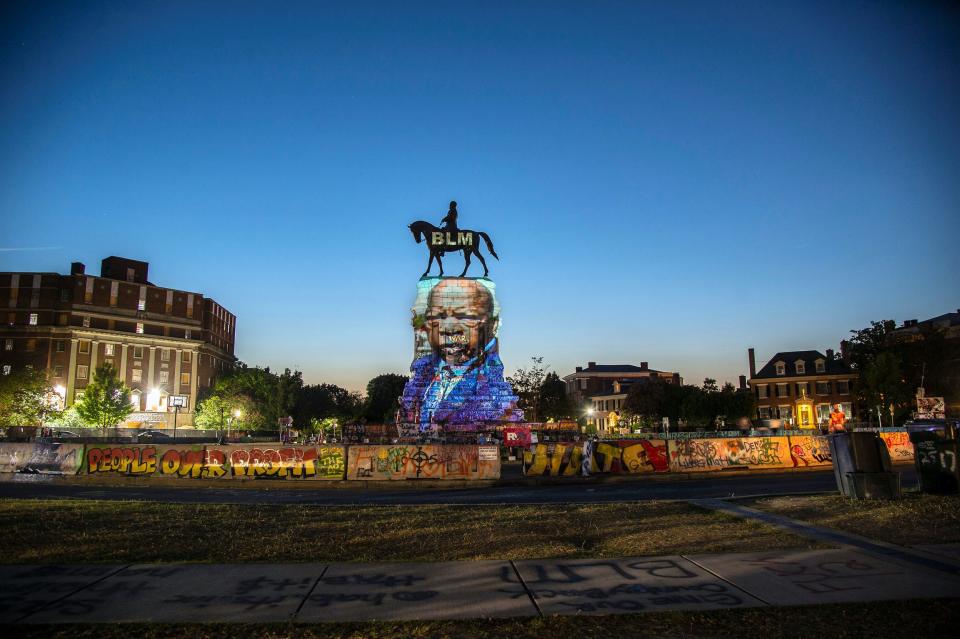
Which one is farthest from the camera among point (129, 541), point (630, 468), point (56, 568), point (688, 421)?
point (688, 421)

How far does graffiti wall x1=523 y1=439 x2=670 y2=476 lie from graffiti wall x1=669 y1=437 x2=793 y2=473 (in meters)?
0.83

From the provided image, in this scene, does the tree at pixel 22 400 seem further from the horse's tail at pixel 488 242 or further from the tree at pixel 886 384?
the tree at pixel 886 384

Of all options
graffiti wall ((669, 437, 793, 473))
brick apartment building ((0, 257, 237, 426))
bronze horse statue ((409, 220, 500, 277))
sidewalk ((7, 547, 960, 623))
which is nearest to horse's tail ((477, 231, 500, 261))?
bronze horse statue ((409, 220, 500, 277))

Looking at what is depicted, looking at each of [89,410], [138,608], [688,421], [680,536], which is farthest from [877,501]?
[89,410]

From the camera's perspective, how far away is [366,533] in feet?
40.4

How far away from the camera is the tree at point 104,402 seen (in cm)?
7581

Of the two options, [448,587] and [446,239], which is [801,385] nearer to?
[446,239]

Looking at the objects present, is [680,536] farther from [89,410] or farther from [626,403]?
[626,403]

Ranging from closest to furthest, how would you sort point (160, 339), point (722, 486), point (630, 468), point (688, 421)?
point (722, 486) < point (630, 468) < point (688, 421) < point (160, 339)

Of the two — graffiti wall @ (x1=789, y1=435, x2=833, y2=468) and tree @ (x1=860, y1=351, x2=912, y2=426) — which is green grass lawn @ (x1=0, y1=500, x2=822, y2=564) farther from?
tree @ (x1=860, y1=351, x2=912, y2=426)

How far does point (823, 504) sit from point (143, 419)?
93.6 meters

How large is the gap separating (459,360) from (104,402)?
4855cm

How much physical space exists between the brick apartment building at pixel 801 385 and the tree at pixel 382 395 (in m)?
60.5

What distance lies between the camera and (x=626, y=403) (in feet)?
323
